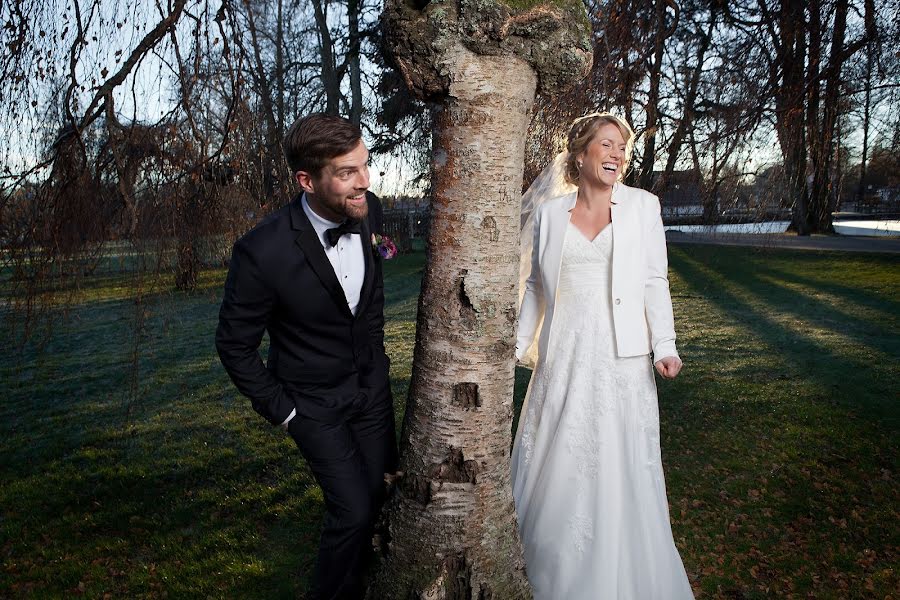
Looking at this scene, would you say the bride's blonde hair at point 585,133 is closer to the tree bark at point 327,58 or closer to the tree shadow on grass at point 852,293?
the tree bark at point 327,58

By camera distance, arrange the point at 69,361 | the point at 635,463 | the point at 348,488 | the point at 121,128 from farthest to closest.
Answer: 1. the point at 69,361
2. the point at 121,128
3. the point at 635,463
4. the point at 348,488

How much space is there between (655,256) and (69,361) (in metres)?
9.44

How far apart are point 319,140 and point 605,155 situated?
1479 mm

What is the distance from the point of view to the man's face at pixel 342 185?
272cm

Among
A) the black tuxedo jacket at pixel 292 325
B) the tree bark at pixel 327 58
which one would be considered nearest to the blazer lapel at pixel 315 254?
the black tuxedo jacket at pixel 292 325

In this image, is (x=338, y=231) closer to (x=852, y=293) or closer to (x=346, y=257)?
(x=346, y=257)

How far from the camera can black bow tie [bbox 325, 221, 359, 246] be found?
9.23 feet

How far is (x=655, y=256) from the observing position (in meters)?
3.40

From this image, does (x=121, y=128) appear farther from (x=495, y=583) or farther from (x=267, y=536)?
(x=495, y=583)

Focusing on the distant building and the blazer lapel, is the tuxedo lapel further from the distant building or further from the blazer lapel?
the distant building

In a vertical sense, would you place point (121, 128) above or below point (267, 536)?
above

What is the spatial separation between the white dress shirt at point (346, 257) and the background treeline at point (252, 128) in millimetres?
734

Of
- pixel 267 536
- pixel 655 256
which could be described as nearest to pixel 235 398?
pixel 267 536

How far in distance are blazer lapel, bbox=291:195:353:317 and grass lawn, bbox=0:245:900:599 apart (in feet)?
5.76
